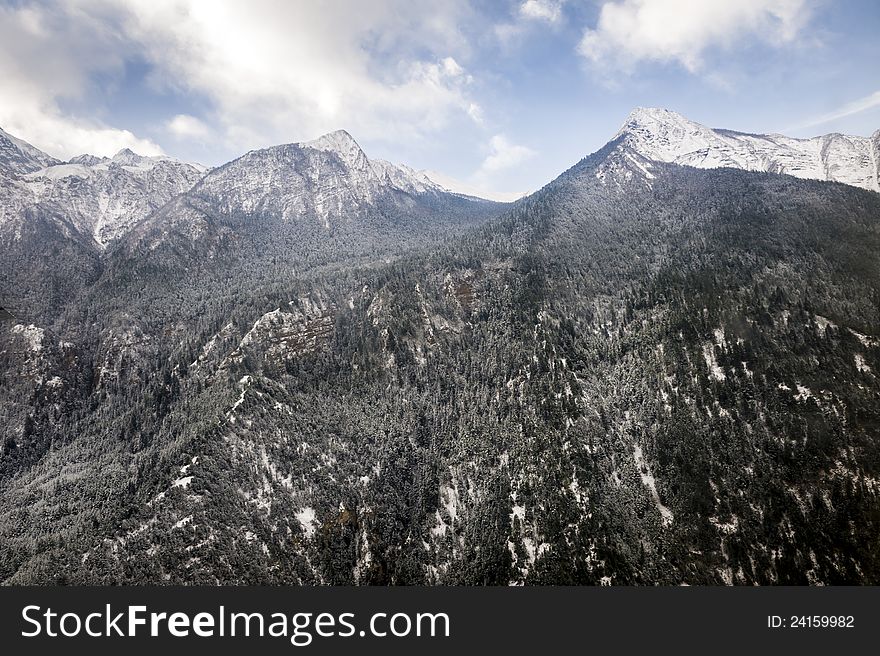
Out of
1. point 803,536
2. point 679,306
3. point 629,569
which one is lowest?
point 629,569

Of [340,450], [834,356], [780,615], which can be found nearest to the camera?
[780,615]

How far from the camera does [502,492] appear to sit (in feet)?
520

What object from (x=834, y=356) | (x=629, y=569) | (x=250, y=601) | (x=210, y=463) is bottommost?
(x=629, y=569)

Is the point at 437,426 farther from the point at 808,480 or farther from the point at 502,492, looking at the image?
the point at 808,480

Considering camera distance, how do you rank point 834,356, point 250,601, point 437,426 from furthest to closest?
1. point 437,426
2. point 834,356
3. point 250,601

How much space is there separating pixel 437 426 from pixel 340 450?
4556 cm

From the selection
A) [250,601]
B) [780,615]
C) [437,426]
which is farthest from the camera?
[437,426]

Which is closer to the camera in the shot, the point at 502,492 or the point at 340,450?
the point at 502,492

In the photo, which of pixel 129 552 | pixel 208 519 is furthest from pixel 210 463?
pixel 129 552

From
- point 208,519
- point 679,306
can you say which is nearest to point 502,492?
point 208,519

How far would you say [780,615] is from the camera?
4934 cm

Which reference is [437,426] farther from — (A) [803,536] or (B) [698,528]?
(A) [803,536]

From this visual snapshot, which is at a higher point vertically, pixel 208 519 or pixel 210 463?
pixel 210 463

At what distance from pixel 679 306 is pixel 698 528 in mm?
101878
